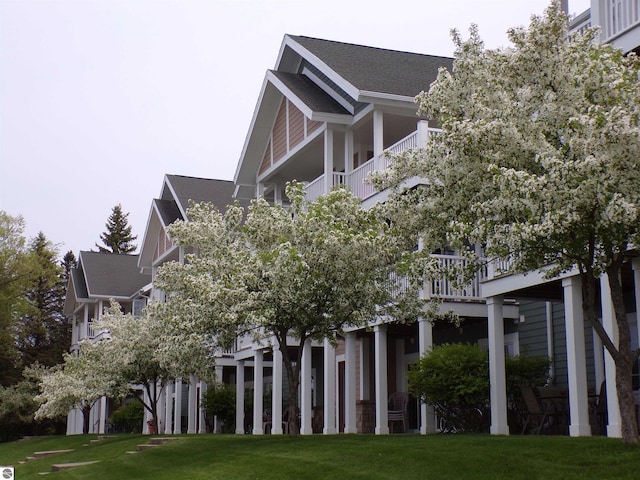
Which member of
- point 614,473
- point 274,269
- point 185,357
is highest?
point 274,269

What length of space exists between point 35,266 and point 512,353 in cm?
3383

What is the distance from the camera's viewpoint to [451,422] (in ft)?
61.4

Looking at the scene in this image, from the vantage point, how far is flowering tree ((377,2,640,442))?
385 inches

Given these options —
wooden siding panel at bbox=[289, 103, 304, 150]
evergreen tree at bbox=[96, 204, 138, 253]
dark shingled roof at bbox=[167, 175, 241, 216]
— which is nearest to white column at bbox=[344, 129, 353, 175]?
wooden siding panel at bbox=[289, 103, 304, 150]

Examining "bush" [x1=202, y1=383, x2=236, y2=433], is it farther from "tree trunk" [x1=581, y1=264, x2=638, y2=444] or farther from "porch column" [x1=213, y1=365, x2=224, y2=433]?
"tree trunk" [x1=581, y1=264, x2=638, y2=444]

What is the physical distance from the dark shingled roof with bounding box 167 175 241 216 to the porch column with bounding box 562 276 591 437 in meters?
23.9

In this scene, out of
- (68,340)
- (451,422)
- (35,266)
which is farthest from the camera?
(68,340)

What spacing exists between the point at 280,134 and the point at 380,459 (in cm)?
1596

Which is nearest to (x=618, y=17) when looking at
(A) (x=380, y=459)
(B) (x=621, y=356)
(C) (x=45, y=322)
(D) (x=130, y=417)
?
(B) (x=621, y=356)

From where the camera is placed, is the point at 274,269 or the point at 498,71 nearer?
the point at 498,71

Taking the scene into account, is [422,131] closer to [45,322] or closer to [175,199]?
[175,199]

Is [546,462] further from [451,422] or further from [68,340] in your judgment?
[68,340]

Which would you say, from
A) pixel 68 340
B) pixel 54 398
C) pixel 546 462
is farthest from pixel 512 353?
pixel 68 340

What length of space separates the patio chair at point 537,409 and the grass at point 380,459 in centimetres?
262
